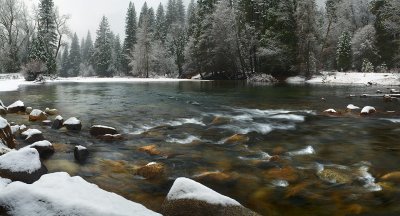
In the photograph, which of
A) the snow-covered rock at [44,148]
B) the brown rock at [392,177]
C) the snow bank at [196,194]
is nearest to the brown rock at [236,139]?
the brown rock at [392,177]

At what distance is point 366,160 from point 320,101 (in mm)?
12592

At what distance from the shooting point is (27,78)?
4572cm

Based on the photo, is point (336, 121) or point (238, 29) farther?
point (238, 29)

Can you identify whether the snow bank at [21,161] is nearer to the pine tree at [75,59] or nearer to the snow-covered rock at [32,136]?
the snow-covered rock at [32,136]

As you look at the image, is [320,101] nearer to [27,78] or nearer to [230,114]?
[230,114]

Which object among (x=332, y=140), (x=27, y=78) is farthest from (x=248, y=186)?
(x=27, y=78)

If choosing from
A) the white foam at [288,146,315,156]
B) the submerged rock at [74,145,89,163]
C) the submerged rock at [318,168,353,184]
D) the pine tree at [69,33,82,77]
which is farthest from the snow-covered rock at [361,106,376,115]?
the pine tree at [69,33,82,77]

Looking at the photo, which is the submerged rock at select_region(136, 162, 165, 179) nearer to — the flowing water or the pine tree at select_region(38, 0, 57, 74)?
the flowing water

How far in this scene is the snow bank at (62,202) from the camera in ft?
13.2

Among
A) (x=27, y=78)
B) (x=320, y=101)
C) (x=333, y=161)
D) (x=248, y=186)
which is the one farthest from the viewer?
(x=27, y=78)

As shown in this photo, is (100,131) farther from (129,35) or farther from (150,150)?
(129,35)

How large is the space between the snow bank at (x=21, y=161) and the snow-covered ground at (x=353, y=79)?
115ft

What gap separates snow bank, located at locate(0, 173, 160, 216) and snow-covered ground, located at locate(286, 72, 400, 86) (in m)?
35.5

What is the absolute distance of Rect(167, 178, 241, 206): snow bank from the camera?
4.74m
